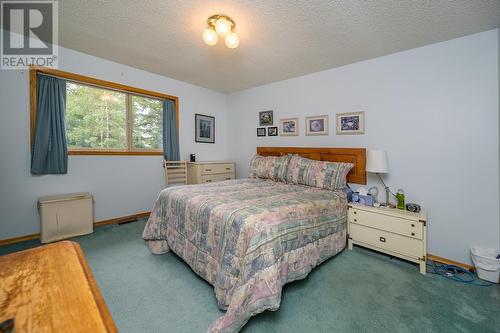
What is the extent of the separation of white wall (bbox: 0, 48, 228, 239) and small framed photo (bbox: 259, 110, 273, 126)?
117cm

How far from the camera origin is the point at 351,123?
3098mm

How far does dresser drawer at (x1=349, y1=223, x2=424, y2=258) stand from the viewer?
2.17 metres

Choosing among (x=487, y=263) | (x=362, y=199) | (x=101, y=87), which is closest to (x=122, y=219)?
(x=101, y=87)

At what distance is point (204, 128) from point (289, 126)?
1838 mm

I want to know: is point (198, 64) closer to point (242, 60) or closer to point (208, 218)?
point (242, 60)

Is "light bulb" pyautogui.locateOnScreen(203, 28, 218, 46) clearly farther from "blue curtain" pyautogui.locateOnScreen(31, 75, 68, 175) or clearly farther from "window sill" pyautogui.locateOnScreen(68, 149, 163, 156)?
"window sill" pyautogui.locateOnScreen(68, 149, 163, 156)

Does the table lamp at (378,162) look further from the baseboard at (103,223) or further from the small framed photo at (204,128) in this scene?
the baseboard at (103,223)

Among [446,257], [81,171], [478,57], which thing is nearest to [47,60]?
[81,171]

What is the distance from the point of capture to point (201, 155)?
14.9 feet

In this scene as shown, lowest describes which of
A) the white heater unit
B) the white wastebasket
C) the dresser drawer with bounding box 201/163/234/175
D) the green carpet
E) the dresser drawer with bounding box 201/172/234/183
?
the green carpet

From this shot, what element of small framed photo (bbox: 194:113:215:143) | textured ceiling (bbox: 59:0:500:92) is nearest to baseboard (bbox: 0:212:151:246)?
small framed photo (bbox: 194:113:215:143)

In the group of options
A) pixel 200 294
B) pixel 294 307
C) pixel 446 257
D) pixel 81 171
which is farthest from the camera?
pixel 81 171

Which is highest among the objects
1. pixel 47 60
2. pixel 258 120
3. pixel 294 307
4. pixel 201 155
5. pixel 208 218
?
pixel 47 60

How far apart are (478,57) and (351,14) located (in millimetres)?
1456
